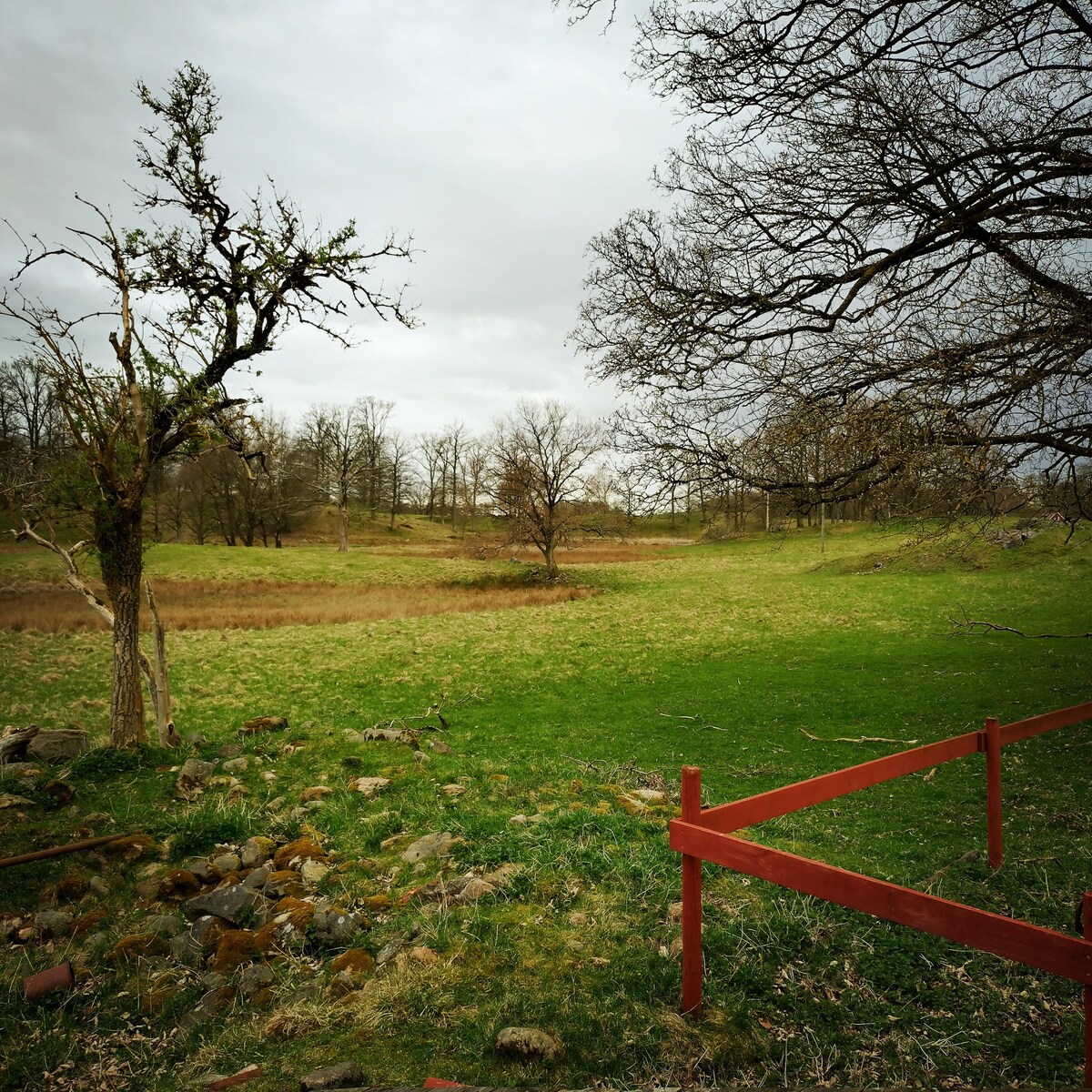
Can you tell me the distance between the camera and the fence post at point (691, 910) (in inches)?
135

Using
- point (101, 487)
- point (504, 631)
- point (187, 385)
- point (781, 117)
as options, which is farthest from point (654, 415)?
point (504, 631)

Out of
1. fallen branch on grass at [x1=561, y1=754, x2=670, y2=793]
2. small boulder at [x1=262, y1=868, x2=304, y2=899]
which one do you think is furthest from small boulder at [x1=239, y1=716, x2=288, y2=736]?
small boulder at [x1=262, y1=868, x2=304, y2=899]

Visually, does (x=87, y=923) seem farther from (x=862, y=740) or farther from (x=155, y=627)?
(x=862, y=740)

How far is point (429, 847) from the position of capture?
5832 mm

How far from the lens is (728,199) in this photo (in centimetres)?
723

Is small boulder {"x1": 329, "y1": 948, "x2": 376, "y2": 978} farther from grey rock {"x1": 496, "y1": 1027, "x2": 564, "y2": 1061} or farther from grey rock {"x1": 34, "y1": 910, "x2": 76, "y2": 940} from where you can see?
grey rock {"x1": 34, "y1": 910, "x2": 76, "y2": 940}

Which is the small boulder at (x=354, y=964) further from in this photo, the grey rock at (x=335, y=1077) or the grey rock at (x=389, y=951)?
the grey rock at (x=335, y=1077)

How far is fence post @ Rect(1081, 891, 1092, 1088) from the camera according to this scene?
2.17 metres

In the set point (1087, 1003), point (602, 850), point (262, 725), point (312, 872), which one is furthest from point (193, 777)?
point (1087, 1003)

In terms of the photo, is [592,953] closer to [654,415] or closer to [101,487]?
[654,415]

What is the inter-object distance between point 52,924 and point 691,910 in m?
4.62

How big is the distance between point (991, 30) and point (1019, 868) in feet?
24.5

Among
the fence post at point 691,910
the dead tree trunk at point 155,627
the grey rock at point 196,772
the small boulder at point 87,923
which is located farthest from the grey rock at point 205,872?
the fence post at point 691,910

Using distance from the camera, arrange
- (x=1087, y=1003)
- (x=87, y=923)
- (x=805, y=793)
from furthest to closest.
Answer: (x=87, y=923)
(x=805, y=793)
(x=1087, y=1003)
